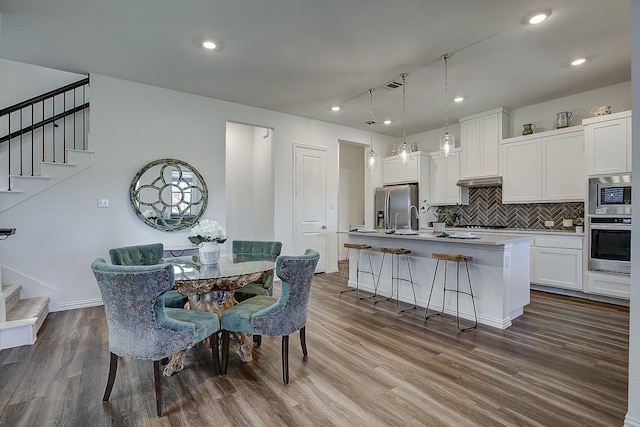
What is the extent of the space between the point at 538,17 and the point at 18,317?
18.1 feet

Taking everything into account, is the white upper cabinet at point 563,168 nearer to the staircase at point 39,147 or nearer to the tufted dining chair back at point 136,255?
the tufted dining chair back at point 136,255

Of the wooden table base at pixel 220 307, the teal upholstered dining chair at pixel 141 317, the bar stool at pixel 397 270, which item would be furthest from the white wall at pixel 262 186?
the teal upholstered dining chair at pixel 141 317

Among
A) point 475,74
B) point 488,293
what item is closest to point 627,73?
point 475,74

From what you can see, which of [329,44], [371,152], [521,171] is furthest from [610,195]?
[329,44]

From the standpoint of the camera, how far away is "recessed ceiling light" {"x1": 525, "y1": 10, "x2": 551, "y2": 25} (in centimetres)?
269

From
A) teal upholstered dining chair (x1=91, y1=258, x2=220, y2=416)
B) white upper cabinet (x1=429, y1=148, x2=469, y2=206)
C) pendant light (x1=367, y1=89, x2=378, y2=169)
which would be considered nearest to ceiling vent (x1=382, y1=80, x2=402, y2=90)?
pendant light (x1=367, y1=89, x2=378, y2=169)

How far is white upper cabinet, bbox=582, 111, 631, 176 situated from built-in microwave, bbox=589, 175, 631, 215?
0.10 meters

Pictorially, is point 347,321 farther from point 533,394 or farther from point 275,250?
point 533,394

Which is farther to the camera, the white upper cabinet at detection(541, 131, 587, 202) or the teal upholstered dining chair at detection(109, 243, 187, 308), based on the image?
the white upper cabinet at detection(541, 131, 587, 202)

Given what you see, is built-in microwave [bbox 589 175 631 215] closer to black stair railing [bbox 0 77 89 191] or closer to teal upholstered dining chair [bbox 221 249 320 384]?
teal upholstered dining chair [bbox 221 249 320 384]

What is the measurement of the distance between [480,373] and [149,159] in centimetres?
448

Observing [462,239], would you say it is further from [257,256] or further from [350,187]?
[350,187]

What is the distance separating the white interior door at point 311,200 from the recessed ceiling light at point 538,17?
3715 millimetres

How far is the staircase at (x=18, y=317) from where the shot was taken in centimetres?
278
